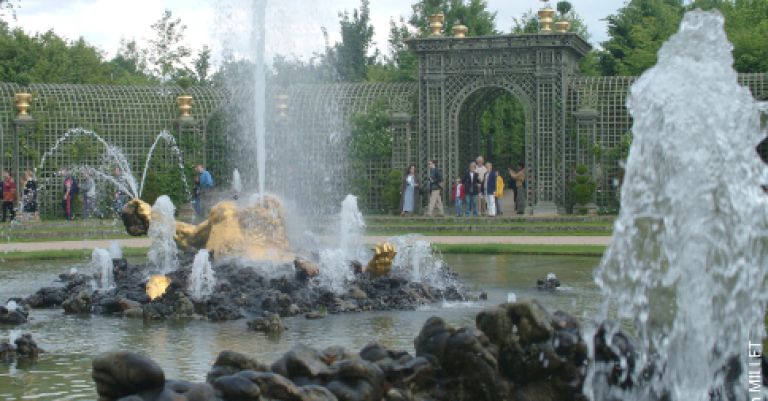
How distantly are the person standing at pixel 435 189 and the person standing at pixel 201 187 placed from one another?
5.03 m

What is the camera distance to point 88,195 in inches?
1112

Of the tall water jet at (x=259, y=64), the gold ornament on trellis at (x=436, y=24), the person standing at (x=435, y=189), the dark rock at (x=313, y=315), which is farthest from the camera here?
the gold ornament on trellis at (x=436, y=24)

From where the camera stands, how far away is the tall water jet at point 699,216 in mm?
7125

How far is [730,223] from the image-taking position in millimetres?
7625

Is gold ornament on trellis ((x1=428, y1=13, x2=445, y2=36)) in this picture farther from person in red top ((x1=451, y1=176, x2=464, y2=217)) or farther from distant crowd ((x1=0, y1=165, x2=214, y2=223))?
distant crowd ((x1=0, y1=165, x2=214, y2=223))

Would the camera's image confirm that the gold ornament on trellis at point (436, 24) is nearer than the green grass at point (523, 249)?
No

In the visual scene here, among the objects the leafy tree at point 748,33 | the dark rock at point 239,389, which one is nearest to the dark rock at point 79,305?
the dark rock at point 239,389

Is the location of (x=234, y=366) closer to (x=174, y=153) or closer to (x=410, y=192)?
(x=410, y=192)

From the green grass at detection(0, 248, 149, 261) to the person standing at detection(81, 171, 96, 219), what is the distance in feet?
28.8

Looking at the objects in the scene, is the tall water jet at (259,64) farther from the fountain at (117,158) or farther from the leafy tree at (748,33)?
the leafy tree at (748,33)

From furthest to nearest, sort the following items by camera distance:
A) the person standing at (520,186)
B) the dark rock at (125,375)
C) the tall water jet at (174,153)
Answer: the tall water jet at (174,153), the person standing at (520,186), the dark rock at (125,375)

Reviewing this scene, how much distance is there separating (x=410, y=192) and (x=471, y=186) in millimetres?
1559

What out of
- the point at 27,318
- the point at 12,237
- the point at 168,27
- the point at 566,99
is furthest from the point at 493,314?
the point at 168,27

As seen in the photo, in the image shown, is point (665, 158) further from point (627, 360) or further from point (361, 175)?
point (361, 175)
